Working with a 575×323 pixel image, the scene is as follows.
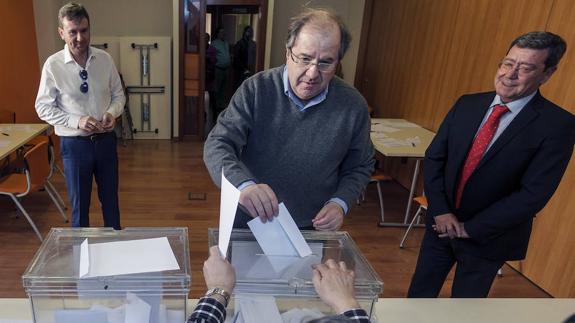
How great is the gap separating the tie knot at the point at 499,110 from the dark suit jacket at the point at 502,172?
0.05 meters

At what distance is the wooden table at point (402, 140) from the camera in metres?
3.27

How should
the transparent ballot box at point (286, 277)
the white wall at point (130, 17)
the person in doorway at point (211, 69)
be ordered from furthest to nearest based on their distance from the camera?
the person in doorway at point (211, 69)
the white wall at point (130, 17)
the transparent ballot box at point (286, 277)

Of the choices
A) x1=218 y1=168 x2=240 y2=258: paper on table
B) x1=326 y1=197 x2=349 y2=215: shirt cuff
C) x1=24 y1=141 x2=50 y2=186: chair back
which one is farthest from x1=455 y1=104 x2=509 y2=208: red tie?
x1=24 y1=141 x2=50 y2=186: chair back

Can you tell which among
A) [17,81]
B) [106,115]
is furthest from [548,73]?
[17,81]

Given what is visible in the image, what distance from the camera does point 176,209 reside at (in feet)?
11.7

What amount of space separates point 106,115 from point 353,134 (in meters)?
1.73

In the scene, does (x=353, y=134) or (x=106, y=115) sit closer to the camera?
(x=353, y=134)

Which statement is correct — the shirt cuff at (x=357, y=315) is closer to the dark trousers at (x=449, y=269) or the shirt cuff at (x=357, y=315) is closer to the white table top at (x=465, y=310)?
the white table top at (x=465, y=310)

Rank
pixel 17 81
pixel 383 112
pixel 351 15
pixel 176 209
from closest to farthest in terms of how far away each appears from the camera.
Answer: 1. pixel 176 209
2. pixel 17 81
3. pixel 383 112
4. pixel 351 15

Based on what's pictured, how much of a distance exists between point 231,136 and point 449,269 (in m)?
1.29

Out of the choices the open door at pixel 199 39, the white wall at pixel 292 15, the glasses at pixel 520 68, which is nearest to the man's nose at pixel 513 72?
the glasses at pixel 520 68

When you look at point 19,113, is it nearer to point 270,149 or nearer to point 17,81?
point 17,81

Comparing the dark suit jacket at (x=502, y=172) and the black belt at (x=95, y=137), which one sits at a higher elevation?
the dark suit jacket at (x=502, y=172)

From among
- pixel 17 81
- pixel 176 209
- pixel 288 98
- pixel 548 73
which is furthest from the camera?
pixel 17 81
